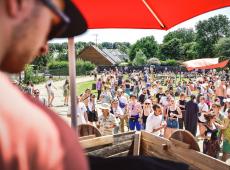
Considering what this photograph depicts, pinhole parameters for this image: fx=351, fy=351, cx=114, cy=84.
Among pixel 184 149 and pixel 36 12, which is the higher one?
pixel 36 12

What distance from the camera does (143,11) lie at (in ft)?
9.80

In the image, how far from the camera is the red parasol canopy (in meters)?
2.71

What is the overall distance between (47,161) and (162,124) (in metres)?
8.21

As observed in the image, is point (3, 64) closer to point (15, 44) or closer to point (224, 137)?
point (15, 44)

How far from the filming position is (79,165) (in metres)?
0.74

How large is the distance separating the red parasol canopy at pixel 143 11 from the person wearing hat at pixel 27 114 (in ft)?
6.73

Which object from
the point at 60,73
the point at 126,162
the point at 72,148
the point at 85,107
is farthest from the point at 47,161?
the point at 60,73

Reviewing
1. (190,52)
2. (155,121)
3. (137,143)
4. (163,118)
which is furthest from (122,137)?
(190,52)

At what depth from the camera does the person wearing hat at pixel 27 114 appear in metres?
0.65

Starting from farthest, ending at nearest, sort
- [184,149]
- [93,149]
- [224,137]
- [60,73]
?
[60,73]
[224,137]
[93,149]
[184,149]

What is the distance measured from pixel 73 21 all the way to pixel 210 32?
108 m

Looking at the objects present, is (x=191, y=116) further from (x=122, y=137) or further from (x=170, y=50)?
(x=170, y=50)

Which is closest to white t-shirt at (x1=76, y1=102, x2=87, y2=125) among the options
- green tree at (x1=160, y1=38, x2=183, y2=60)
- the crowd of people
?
the crowd of people

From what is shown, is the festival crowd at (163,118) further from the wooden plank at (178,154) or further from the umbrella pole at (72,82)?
the umbrella pole at (72,82)
